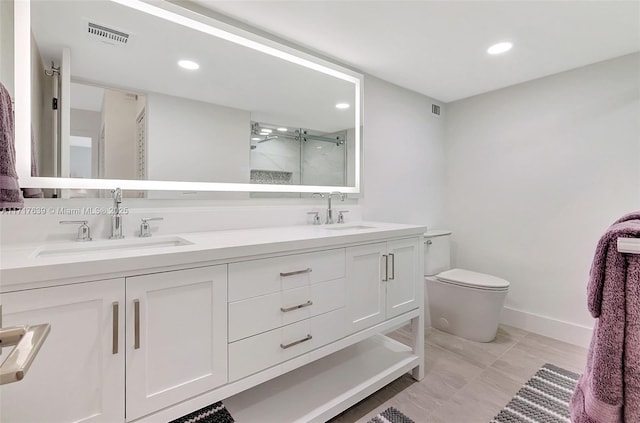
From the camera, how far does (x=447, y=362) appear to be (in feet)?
6.88

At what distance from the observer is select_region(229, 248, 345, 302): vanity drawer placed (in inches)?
45.3

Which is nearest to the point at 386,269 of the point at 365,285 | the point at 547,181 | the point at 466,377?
the point at 365,285

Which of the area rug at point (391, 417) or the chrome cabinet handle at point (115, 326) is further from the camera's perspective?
the area rug at point (391, 417)

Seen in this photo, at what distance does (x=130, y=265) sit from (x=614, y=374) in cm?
134

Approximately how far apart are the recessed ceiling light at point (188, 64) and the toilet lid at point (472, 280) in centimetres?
231

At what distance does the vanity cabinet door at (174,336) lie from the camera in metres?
0.94

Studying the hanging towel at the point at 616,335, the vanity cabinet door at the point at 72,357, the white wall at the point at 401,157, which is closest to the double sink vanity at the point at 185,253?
the vanity cabinet door at the point at 72,357

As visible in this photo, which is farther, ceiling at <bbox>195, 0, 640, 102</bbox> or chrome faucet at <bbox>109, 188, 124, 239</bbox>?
ceiling at <bbox>195, 0, 640, 102</bbox>

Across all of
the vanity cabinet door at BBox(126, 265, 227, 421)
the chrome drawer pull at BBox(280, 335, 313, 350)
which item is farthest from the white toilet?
the vanity cabinet door at BBox(126, 265, 227, 421)

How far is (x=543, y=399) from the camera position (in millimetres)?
1696

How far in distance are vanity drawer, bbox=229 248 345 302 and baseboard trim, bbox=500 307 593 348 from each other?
81.2 inches

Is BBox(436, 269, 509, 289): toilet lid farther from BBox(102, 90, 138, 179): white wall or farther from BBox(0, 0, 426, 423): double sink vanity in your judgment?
BBox(102, 90, 138, 179): white wall

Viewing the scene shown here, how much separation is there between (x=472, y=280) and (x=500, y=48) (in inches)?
65.6

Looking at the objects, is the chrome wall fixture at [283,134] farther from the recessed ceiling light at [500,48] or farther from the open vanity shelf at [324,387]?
the open vanity shelf at [324,387]
